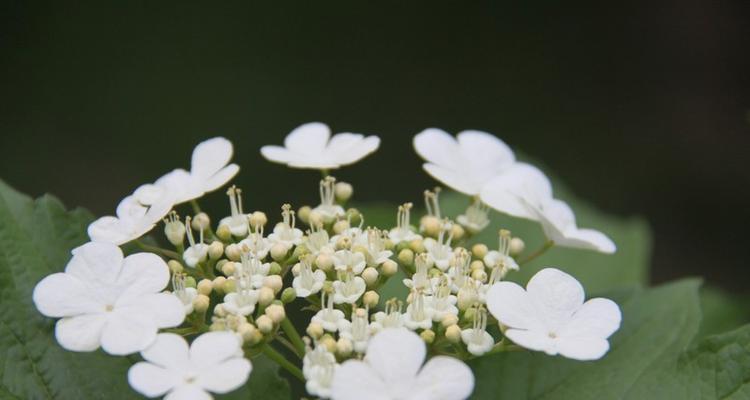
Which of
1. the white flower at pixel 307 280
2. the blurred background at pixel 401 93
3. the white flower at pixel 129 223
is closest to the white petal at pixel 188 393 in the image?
the white flower at pixel 307 280

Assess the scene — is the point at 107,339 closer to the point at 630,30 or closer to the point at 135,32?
the point at 135,32

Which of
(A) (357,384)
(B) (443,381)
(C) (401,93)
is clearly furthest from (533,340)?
(C) (401,93)

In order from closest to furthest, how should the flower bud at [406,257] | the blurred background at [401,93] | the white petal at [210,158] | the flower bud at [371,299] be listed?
the flower bud at [371,299] < the flower bud at [406,257] < the white petal at [210,158] < the blurred background at [401,93]

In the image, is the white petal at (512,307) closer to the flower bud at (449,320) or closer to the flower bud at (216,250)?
the flower bud at (449,320)

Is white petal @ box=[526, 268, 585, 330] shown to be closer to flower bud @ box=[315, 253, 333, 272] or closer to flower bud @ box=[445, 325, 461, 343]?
flower bud @ box=[445, 325, 461, 343]

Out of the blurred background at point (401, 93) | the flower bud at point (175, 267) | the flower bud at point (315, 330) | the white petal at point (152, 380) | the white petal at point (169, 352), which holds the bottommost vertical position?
the blurred background at point (401, 93)

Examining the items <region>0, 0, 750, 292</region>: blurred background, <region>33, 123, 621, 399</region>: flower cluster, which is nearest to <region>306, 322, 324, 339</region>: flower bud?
<region>33, 123, 621, 399</region>: flower cluster

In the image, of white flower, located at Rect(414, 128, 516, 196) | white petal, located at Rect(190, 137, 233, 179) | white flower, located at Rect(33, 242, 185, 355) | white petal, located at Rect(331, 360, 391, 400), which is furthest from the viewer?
white flower, located at Rect(414, 128, 516, 196)
